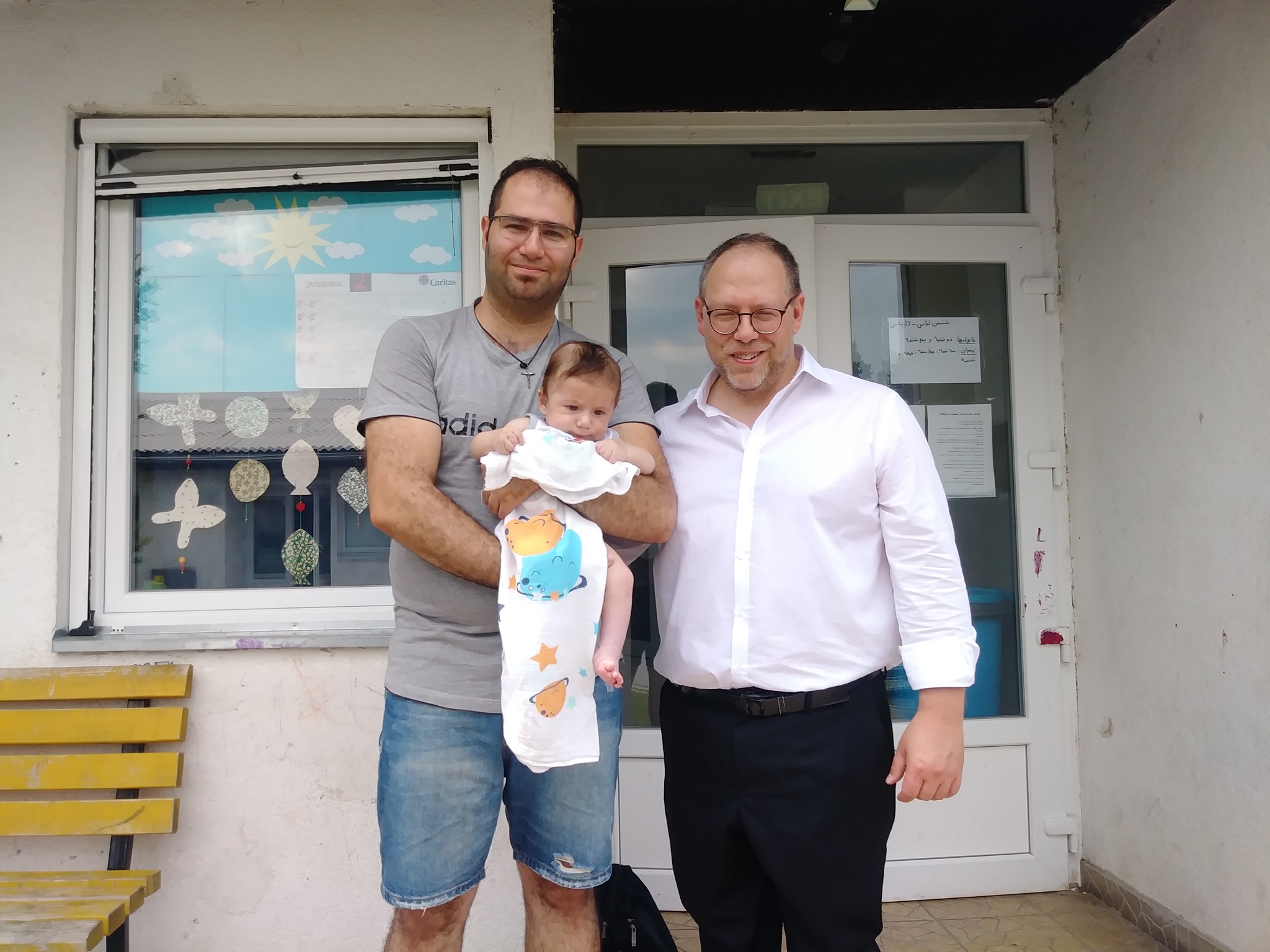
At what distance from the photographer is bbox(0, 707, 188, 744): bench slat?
2.52 metres

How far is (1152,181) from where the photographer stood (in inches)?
113

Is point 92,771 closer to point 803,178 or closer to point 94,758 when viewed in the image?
point 94,758

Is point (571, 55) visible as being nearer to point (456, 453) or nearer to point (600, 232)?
point (600, 232)

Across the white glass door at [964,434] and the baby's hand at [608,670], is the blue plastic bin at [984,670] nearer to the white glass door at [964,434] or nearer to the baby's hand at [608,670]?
the white glass door at [964,434]

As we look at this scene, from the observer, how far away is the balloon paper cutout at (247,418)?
9.41 feet

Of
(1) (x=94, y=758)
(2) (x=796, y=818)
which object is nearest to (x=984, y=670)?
(2) (x=796, y=818)

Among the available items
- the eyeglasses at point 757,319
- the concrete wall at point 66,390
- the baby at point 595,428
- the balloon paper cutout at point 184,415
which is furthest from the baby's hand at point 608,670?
the balloon paper cutout at point 184,415

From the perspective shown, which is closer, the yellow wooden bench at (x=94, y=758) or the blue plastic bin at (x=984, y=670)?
the yellow wooden bench at (x=94, y=758)

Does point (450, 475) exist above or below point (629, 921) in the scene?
above

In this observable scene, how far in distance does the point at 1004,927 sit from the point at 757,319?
2.59 meters

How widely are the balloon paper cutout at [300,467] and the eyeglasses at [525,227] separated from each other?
1342mm

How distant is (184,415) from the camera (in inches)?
113

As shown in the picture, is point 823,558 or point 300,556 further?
point 300,556

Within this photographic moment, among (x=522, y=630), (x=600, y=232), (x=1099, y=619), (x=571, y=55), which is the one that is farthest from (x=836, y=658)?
(x=571, y=55)
